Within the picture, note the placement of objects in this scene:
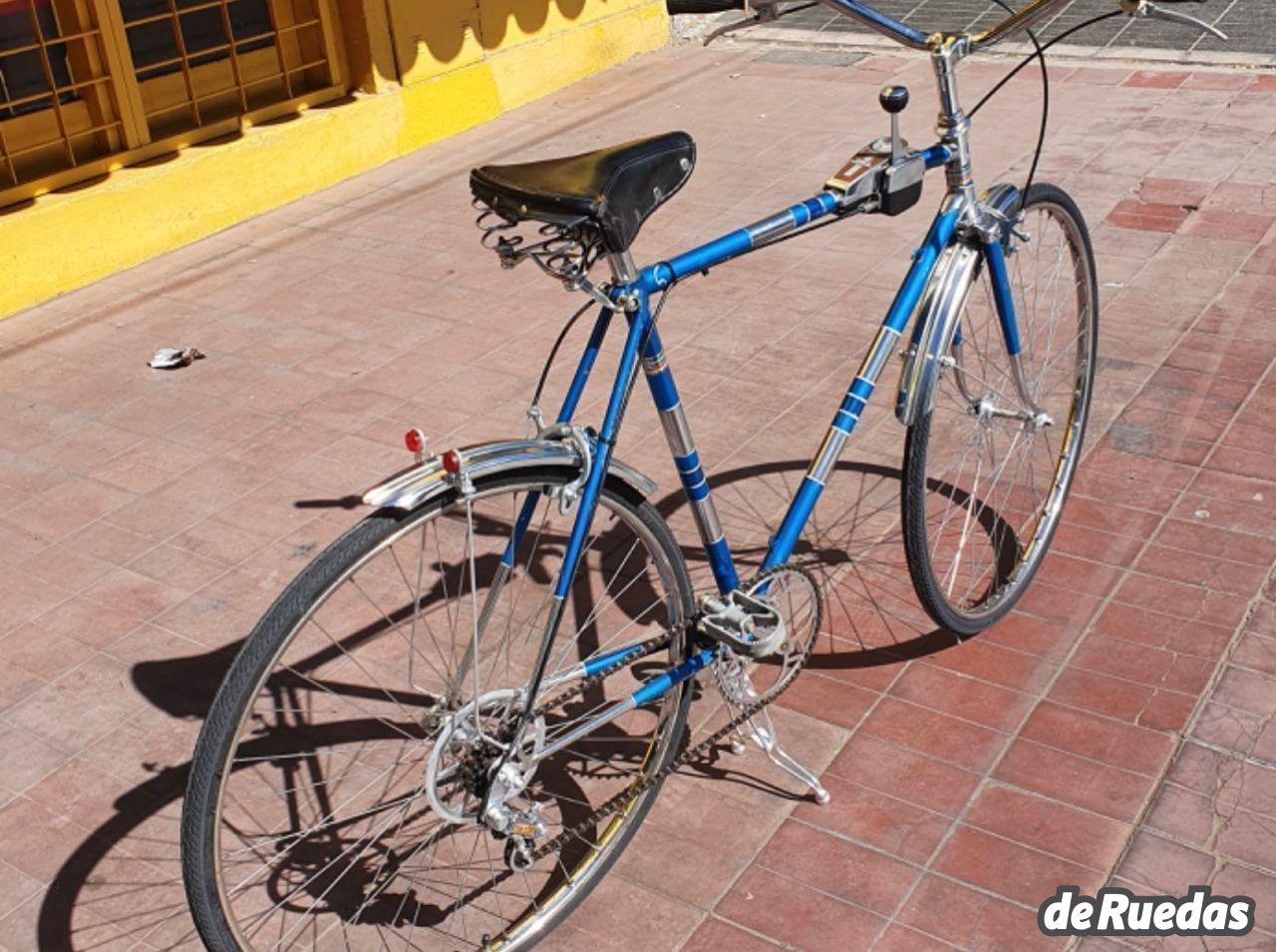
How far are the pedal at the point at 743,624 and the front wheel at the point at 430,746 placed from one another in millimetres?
65

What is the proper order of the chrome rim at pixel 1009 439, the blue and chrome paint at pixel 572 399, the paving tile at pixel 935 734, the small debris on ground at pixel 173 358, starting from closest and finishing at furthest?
the blue and chrome paint at pixel 572 399 → the paving tile at pixel 935 734 → the chrome rim at pixel 1009 439 → the small debris on ground at pixel 173 358

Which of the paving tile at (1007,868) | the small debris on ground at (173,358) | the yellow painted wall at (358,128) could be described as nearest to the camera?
the paving tile at (1007,868)

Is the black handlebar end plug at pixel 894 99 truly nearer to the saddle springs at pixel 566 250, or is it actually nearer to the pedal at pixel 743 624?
the saddle springs at pixel 566 250

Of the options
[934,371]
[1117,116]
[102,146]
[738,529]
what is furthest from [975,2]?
[934,371]

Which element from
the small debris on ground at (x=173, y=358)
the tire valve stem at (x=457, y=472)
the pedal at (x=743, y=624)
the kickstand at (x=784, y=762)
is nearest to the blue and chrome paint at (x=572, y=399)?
the tire valve stem at (x=457, y=472)

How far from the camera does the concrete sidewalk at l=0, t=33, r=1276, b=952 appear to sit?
3039mm

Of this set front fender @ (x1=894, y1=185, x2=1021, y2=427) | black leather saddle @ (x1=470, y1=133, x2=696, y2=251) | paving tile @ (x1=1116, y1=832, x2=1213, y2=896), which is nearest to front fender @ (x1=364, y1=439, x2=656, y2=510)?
black leather saddle @ (x1=470, y1=133, x2=696, y2=251)

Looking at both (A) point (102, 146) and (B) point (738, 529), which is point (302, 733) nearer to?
(B) point (738, 529)

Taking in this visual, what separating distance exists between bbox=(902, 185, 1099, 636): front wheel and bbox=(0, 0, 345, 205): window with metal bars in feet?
13.3

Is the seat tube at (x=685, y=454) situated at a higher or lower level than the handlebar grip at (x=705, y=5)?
lower

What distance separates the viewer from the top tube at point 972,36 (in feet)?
10.2

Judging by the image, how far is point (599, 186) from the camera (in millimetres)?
2607

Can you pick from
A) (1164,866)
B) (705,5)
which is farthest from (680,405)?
(1164,866)

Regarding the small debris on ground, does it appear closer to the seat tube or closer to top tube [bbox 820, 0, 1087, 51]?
→ the seat tube
